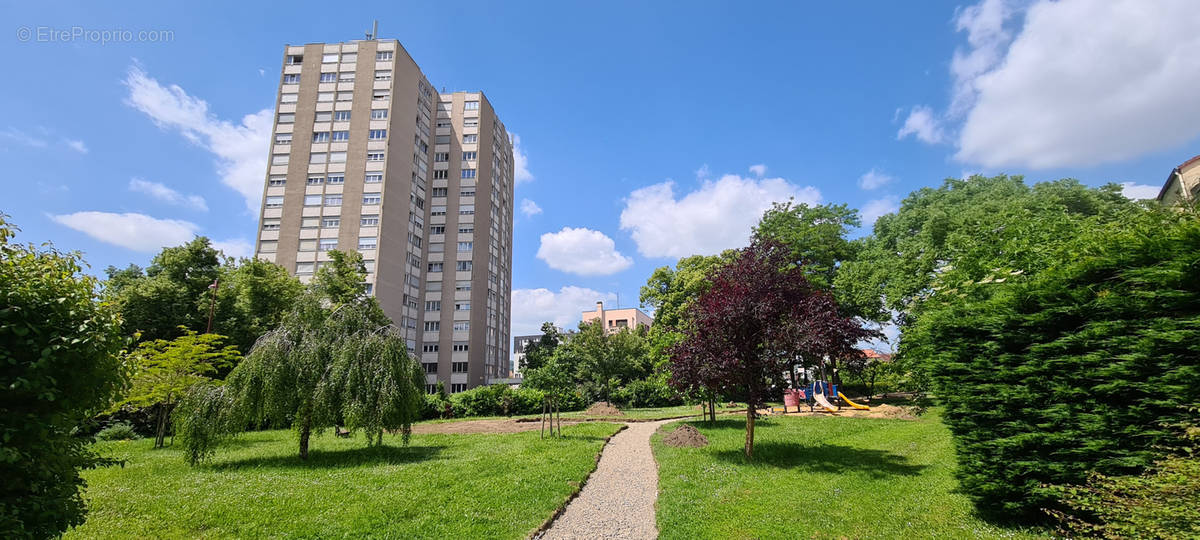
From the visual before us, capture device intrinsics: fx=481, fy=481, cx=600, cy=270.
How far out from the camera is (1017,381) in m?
6.26

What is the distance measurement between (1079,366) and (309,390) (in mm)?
15287

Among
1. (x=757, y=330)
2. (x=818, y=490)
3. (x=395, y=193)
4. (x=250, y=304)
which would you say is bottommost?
(x=818, y=490)

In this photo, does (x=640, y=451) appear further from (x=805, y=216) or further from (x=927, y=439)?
(x=805, y=216)

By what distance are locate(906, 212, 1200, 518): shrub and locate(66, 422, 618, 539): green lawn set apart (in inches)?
257

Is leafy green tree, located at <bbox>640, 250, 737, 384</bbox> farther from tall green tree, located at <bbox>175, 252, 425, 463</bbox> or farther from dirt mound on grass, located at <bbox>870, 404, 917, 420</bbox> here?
tall green tree, located at <bbox>175, 252, 425, 463</bbox>

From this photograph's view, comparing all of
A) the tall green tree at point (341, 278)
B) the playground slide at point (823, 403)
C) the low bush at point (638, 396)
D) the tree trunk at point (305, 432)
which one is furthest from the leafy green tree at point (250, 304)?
the playground slide at point (823, 403)

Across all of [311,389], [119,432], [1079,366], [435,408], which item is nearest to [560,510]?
[1079,366]

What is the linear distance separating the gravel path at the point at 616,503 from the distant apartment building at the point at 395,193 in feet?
113

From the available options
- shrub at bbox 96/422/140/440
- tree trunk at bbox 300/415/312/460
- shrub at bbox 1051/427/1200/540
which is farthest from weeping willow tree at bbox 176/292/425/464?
shrub at bbox 1051/427/1200/540

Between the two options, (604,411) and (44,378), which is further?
(604,411)

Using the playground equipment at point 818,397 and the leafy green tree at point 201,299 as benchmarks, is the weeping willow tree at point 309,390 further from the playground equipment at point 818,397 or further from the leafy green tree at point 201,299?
the playground equipment at point 818,397

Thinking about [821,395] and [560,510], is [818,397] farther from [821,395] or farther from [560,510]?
[560,510]

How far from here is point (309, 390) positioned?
12.8 metres

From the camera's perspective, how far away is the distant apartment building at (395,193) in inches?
1815
